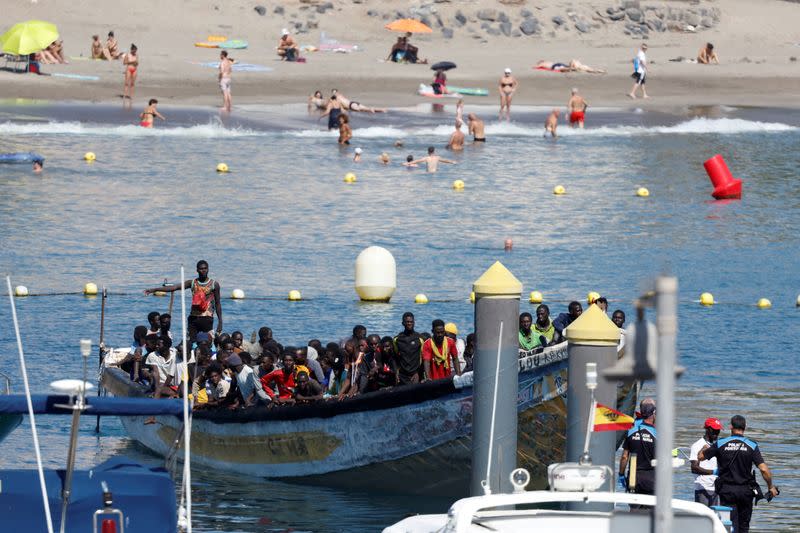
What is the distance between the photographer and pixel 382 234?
36.3m

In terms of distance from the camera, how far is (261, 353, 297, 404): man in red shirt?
707 inches

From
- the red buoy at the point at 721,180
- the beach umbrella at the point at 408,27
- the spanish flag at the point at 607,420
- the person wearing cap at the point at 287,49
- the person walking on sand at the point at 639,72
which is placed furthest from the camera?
the beach umbrella at the point at 408,27

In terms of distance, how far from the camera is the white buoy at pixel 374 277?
29.3m

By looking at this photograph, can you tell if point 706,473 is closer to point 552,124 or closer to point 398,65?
point 552,124

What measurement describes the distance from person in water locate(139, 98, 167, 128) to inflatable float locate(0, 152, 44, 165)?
5.08m

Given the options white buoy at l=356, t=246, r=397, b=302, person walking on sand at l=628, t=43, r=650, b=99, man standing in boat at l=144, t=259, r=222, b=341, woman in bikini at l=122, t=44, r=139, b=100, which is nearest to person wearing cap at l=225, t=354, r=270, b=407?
man standing in boat at l=144, t=259, r=222, b=341

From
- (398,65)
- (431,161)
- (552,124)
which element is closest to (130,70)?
(431,161)

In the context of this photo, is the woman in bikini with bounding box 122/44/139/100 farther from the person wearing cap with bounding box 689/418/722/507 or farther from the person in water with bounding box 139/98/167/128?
the person wearing cap with bounding box 689/418/722/507

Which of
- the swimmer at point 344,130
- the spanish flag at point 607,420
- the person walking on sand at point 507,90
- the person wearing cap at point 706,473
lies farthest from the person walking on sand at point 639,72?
the spanish flag at point 607,420

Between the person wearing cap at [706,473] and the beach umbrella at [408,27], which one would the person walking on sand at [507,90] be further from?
the person wearing cap at [706,473]

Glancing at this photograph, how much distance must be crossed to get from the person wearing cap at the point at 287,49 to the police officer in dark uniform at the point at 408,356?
39840 mm

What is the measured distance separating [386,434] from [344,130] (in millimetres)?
30379

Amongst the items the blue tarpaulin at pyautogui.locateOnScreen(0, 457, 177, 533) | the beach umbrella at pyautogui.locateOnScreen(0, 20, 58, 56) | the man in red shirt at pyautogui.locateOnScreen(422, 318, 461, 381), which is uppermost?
the beach umbrella at pyautogui.locateOnScreen(0, 20, 58, 56)

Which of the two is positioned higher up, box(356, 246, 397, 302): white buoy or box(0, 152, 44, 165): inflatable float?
box(0, 152, 44, 165): inflatable float
